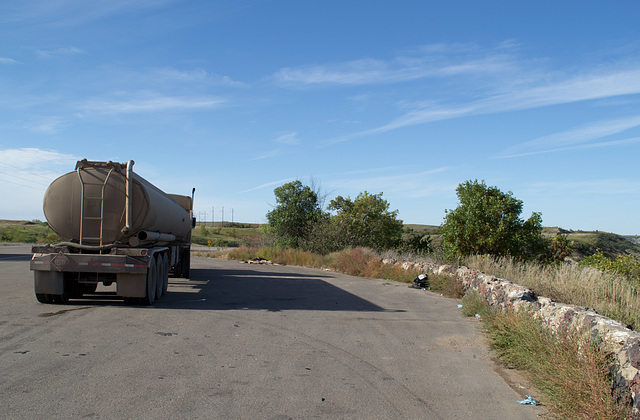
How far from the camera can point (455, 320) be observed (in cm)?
1161

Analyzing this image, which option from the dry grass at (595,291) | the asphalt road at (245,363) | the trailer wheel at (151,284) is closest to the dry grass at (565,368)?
the asphalt road at (245,363)

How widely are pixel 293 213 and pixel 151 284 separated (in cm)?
2621

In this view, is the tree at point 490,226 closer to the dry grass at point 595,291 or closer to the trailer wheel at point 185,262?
the dry grass at point 595,291

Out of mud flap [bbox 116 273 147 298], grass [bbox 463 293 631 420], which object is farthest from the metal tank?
grass [bbox 463 293 631 420]

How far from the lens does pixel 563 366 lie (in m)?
5.84

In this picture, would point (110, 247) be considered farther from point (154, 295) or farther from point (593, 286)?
point (593, 286)

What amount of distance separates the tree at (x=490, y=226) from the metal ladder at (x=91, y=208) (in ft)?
49.1

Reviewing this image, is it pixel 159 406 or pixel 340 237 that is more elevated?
pixel 340 237

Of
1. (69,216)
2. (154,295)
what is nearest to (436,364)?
(154,295)

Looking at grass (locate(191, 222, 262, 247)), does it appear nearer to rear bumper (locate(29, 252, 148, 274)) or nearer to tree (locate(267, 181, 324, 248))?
tree (locate(267, 181, 324, 248))

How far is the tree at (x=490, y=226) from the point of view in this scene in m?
21.3

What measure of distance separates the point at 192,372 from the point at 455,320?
22.9ft

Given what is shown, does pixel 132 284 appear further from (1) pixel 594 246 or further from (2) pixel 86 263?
(1) pixel 594 246

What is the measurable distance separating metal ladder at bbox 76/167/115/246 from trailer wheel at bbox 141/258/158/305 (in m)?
1.34
